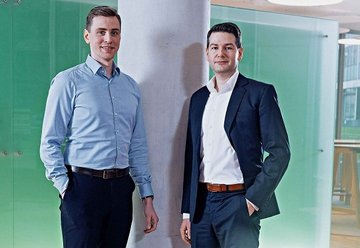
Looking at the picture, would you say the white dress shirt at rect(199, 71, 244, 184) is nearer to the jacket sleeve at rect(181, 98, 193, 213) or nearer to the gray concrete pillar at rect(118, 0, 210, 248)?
the jacket sleeve at rect(181, 98, 193, 213)

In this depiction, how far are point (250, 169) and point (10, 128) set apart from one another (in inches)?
73.2

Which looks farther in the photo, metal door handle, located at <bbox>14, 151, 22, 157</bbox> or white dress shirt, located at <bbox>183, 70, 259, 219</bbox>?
metal door handle, located at <bbox>14, 151, 22, 157</bbox>

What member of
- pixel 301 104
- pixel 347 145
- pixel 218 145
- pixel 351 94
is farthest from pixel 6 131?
pixel 351 94

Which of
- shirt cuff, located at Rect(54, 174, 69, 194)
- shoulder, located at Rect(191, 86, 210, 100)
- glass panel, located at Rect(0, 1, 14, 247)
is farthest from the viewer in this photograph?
glass panel, located at Rect(0, 1, 14, 247)

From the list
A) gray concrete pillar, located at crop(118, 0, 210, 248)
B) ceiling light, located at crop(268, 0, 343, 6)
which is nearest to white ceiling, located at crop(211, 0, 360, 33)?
ceiling light, located at crop(268, 0, 343, 6)

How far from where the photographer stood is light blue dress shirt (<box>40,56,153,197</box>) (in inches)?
97.5

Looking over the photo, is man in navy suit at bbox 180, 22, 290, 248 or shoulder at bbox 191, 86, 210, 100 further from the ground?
shoulder at bbox 191, 86, 210, 100

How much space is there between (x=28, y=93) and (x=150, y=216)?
55.9 inches

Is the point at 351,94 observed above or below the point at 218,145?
above

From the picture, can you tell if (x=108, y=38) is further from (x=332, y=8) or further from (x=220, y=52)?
(x=332, y=8)

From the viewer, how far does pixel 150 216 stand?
2.83 m

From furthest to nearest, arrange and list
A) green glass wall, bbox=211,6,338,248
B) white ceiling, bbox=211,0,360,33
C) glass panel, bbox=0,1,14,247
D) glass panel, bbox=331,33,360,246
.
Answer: white ceiling, bbox=211,0,360,33
glass panel, bbox=331,33,360,246
green glass wall, bbox=211,6,338,248
glass panel, bbox=0,1,14,247

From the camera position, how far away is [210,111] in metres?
2.67

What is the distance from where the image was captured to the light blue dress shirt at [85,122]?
2477mm
